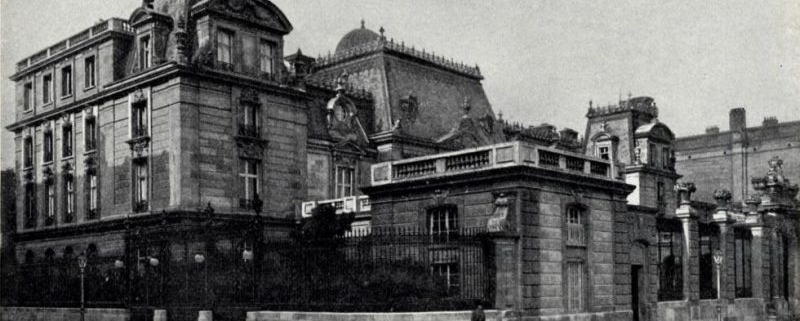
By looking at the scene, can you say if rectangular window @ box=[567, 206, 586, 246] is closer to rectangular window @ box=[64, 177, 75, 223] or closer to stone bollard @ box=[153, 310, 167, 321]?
stone bollard @ box=[153, 310, 167, 321]

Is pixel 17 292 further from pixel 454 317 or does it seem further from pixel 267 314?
pixel 454 317

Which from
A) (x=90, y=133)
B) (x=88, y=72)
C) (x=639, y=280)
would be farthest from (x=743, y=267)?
(x=88, y=72)

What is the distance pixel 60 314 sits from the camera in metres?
34.2

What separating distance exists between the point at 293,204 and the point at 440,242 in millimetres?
15741

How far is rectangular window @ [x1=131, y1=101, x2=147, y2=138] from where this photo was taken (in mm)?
37844

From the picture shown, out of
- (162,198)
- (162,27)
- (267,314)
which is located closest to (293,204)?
(162,198)

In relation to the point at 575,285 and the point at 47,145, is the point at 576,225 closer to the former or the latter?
the point at 575,285

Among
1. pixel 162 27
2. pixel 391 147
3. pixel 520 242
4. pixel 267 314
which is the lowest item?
pixel 267 314

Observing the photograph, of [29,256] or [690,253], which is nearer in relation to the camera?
[690,253]

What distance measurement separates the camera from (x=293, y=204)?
1587 inches

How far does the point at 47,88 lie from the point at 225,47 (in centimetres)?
1163

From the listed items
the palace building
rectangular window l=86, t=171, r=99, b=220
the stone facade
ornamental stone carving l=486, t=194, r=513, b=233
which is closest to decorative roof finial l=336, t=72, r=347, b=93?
the palace building

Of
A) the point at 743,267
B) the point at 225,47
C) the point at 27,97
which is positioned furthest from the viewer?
the point at 27,97

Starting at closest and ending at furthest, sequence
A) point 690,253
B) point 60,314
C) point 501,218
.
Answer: point 501,218, point 60,314, point 690,253
